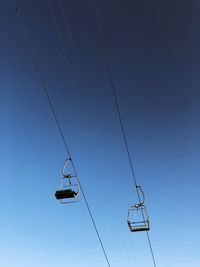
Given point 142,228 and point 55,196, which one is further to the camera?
point 142,228

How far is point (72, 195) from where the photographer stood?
16.0 m

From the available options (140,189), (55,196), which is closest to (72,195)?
(55,196)

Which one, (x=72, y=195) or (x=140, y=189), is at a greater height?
(x=140, y=189)

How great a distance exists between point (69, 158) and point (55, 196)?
5.33 ft

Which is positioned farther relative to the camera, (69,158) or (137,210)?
(137,210)

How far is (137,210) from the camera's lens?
61.2 ft

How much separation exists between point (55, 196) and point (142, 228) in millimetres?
5631

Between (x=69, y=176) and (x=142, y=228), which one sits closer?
(x=69, y=176)

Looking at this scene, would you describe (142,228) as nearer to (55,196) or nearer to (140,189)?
(140,189)

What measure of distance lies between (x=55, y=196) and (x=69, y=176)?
1083 millimetres

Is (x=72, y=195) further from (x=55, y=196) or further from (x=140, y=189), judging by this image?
(x=140, y=189)

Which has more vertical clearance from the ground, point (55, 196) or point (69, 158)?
point (69, 158)

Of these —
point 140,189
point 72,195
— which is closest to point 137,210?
point 140,189

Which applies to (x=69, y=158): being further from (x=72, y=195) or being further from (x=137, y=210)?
(x=137, y=210)
